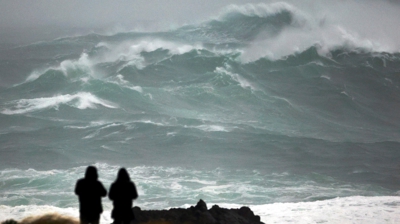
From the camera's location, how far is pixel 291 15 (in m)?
71.6

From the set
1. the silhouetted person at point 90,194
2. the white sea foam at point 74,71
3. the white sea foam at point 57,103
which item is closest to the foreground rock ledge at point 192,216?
the silhouetted person at point 90,194

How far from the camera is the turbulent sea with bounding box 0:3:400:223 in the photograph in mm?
21141

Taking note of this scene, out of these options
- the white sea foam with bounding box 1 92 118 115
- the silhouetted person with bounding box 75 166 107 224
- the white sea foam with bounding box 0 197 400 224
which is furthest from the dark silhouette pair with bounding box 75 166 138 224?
the white sea foam with bounding box 1 92 118 115

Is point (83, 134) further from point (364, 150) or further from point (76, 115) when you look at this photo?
point (364, 150)

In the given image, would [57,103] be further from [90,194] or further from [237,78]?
[90,194]

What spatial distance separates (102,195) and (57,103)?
29998 millimetres

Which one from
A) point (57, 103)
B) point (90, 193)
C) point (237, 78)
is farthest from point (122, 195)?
point (237, 78)

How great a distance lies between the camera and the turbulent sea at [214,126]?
21141 millimetres

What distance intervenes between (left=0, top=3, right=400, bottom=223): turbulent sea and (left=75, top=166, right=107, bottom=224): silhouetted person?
770cm

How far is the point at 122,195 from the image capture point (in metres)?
8.63

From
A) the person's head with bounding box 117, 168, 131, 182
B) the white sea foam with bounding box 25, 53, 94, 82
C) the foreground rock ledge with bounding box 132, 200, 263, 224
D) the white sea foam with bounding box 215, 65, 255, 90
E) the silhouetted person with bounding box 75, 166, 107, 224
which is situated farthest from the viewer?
the white sea foam with bounding box 25, 53, 94, 82

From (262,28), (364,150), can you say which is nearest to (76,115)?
(364,150)

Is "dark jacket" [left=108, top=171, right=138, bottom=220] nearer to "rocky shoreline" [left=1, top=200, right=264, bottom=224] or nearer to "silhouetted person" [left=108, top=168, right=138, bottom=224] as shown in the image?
"silhouetted person" [left=108, top=168, right=138, bottom=224]

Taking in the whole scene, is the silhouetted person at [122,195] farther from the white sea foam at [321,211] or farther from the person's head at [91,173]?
the white sea foam at [321,211]
